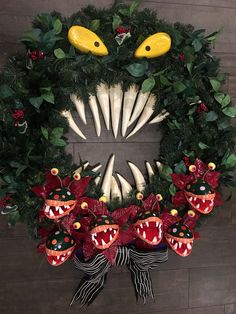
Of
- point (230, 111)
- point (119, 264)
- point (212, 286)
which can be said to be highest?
point (230, 111)

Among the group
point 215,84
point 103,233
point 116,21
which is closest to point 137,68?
point 116,21

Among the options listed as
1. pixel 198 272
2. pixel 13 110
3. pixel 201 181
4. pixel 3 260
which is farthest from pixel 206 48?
pixel 3 260

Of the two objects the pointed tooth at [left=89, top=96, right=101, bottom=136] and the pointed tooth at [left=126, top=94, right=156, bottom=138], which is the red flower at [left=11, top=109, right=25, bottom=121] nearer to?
the pointed tooth at [left=89, top=96, right=101, bottom=136]

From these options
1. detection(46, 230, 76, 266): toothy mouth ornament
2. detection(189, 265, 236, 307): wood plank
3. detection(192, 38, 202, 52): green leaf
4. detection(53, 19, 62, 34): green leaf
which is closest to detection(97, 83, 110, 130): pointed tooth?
detection(53, 19, 62, 34): green leaf

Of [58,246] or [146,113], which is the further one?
[146,113]

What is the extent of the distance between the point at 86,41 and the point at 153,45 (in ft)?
0.73

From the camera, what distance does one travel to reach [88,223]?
1.14m

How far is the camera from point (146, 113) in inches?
49.6

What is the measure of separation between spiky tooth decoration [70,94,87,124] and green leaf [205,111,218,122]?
424mm

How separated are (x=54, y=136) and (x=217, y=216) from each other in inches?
32.9

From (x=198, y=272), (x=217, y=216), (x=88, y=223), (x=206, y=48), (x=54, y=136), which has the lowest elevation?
(x=198, y=272)

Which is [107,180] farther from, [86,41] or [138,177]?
[86,41]

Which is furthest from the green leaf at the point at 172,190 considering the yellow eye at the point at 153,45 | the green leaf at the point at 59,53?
the green leaf at the point at 59,53

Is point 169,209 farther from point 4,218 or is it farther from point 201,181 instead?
point 4,218
